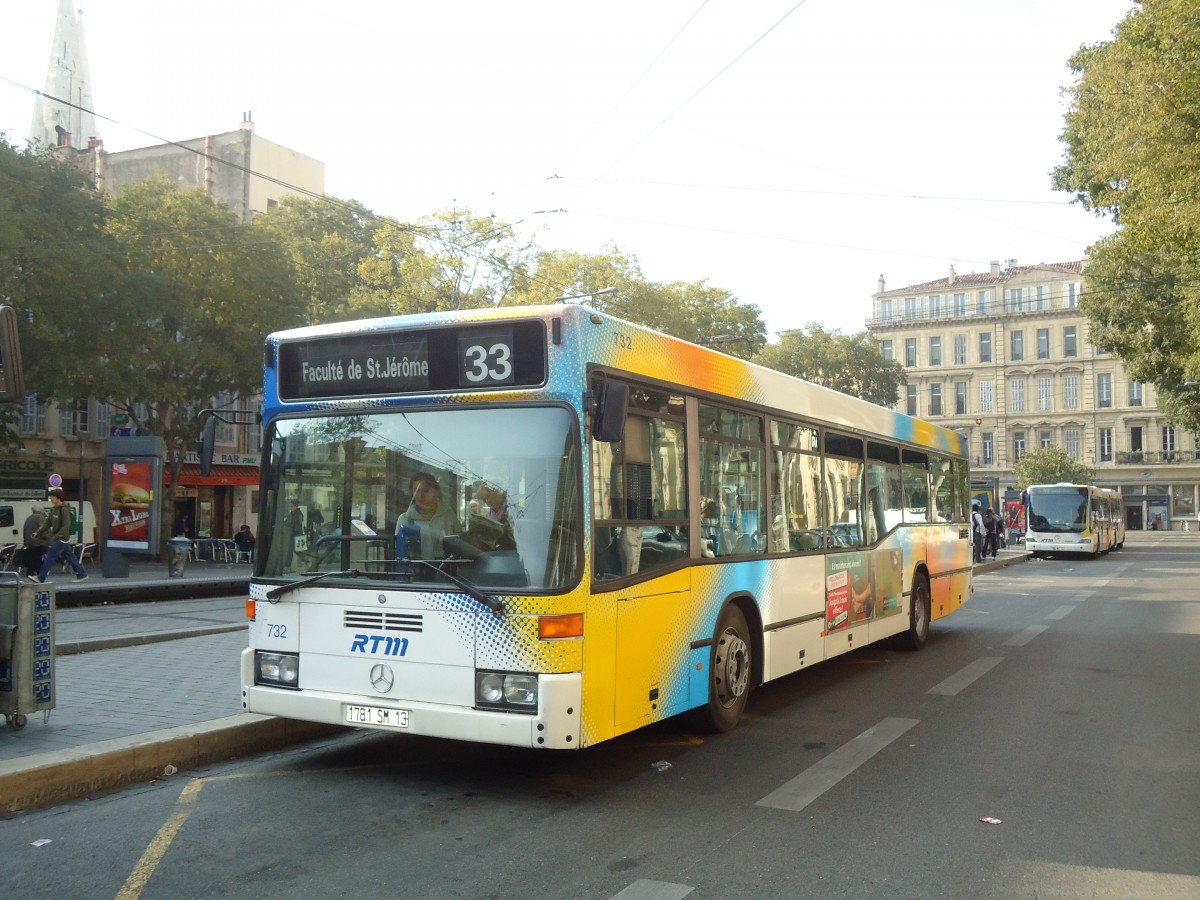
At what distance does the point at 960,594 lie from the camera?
49.6ft

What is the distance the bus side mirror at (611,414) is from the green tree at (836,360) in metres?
52.6

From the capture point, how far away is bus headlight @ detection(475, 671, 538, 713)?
5.84 metres

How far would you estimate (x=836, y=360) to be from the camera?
58969 mm

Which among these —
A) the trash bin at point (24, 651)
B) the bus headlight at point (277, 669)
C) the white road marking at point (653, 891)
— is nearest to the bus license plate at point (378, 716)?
the bus headlight at point (277, 669)

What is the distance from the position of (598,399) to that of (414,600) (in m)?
1.54

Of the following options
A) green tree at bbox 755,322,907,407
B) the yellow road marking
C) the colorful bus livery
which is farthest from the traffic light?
green tree at bbox 755,322,907,407

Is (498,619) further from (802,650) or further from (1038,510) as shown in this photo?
(1038,510)

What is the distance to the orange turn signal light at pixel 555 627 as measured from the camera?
19.2ft

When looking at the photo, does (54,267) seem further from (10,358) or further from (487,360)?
(487,360)

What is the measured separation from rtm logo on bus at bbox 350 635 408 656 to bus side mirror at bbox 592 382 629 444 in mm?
1613

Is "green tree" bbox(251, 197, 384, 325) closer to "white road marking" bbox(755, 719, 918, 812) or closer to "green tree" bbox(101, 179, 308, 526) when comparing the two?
"green tree" bbox(101, 179, 308, 526)

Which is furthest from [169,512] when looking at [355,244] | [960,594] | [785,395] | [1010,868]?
[1010,868]

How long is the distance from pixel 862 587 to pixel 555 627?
570 centimetres

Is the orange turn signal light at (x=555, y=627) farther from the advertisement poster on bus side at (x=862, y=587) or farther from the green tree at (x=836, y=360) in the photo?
the green tree at (x=836, y=360)
